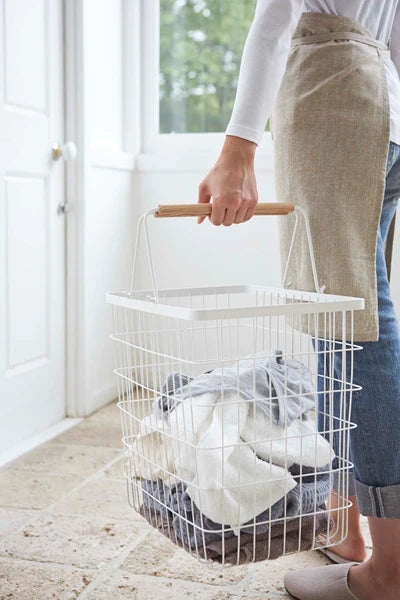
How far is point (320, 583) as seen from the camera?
1.33 m

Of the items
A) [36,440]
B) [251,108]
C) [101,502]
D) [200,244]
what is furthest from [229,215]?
[200,244]

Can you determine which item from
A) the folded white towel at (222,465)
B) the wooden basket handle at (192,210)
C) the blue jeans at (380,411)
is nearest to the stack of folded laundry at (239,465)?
the folded white towel at (222,465)

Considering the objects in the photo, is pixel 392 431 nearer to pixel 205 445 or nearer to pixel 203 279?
pixel 205 445

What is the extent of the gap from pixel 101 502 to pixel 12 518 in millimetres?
212

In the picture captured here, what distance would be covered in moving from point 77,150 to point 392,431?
1.63 metres

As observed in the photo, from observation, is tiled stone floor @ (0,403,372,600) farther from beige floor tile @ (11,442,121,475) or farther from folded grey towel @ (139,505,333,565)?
folded grey towel @ (139,505,333,565)

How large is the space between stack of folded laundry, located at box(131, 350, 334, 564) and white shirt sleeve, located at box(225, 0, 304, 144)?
1.09 feet

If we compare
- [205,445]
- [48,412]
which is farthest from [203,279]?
[205,445]

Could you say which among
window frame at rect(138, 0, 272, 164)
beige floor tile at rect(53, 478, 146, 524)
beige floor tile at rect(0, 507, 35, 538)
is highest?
window frame at rect(138, 0, 272, 164)

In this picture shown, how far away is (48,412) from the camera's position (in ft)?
8.06

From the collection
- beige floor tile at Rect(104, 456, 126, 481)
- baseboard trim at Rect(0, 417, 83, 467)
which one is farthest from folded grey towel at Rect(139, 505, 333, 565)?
baseboard trim at Rect(0, 417, 83, 467)

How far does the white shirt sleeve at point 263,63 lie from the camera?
1.07 meters

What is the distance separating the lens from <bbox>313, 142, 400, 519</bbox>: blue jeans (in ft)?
3.94

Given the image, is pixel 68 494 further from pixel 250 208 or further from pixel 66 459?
pixel 250 208
